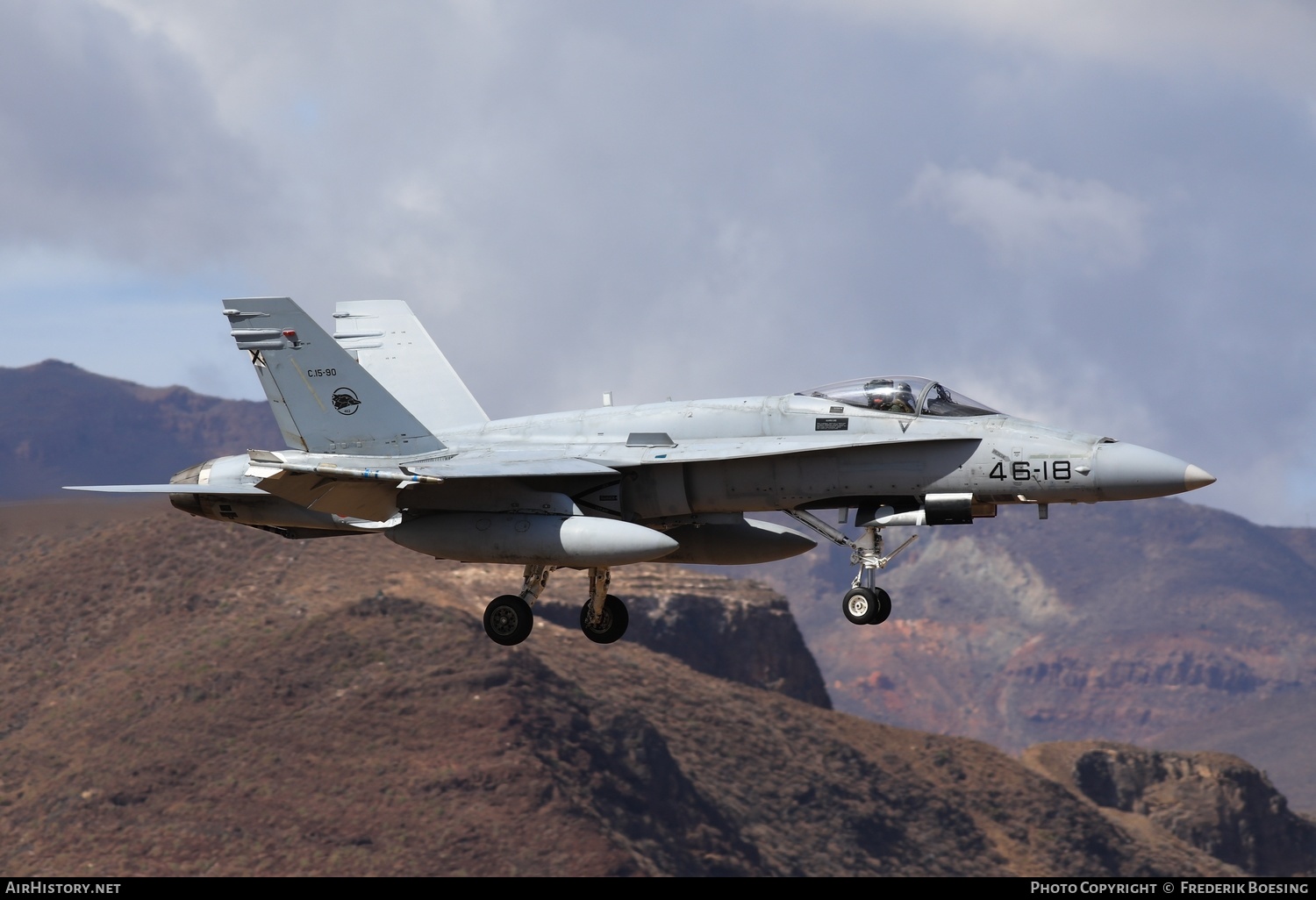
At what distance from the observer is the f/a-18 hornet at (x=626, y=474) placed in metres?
28.3

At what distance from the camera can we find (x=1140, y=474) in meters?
27.5

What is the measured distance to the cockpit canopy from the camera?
29078mm

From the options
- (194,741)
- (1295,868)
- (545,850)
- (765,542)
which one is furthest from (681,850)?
(765,542)

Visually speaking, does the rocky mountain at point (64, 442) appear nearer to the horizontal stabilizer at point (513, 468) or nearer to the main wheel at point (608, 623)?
the horizontal stabilizer at point (513, 468)

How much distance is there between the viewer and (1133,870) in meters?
104

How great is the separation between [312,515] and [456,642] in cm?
6763

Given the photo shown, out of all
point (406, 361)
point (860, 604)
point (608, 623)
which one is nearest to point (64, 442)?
point (406, 361)

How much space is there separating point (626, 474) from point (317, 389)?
5.89m

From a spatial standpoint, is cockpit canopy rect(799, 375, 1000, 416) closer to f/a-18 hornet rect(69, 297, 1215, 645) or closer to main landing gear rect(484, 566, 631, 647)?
f/a-18 hornet rect(69, 297, 1215, 645)

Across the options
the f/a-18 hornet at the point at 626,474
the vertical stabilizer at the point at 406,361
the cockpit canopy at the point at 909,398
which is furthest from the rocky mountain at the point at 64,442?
the cockpit canopy at the point at 909,398

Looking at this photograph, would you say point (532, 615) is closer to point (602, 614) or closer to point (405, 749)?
point (602, 614)

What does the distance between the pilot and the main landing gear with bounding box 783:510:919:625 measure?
1.99m

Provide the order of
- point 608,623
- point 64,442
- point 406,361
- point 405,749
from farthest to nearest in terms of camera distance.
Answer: point 64,442, point 405,749, point 406,361, point 608,623
